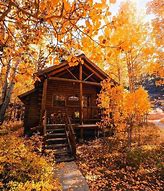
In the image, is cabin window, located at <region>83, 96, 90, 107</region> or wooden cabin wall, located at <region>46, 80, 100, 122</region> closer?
wooden cabin wall, located at <region>46, 80, 100, 122</region>

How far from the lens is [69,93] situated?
16.2m

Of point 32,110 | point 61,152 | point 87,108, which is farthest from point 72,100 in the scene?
point 61,152

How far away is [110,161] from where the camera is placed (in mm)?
9406

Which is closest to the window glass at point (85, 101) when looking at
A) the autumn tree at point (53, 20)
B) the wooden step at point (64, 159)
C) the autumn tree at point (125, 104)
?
the autumn tree at point (125, 104)

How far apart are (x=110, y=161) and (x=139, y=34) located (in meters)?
9.27

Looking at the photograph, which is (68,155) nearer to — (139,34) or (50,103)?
(50,103)

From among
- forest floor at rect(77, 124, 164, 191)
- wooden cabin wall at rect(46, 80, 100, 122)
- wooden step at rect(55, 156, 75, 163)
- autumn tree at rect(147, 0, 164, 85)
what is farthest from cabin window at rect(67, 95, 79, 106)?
wooden step at rect(55, 156, 75, 163)

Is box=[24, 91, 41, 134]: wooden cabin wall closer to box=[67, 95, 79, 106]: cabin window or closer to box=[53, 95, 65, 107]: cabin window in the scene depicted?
box=[53, 95, 65, 107]: cabin window

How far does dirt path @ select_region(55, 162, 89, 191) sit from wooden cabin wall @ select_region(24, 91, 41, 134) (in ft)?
28.5

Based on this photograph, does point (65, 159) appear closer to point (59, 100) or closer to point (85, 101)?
point (59, 100)

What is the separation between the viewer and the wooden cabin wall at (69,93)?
15.3m

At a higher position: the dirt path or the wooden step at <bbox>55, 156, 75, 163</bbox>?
the wooden step at <bbox>55, 156, 75, 163</bbox>

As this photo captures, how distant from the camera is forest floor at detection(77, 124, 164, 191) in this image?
279 inches

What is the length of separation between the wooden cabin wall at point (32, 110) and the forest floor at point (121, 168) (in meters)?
6.22
